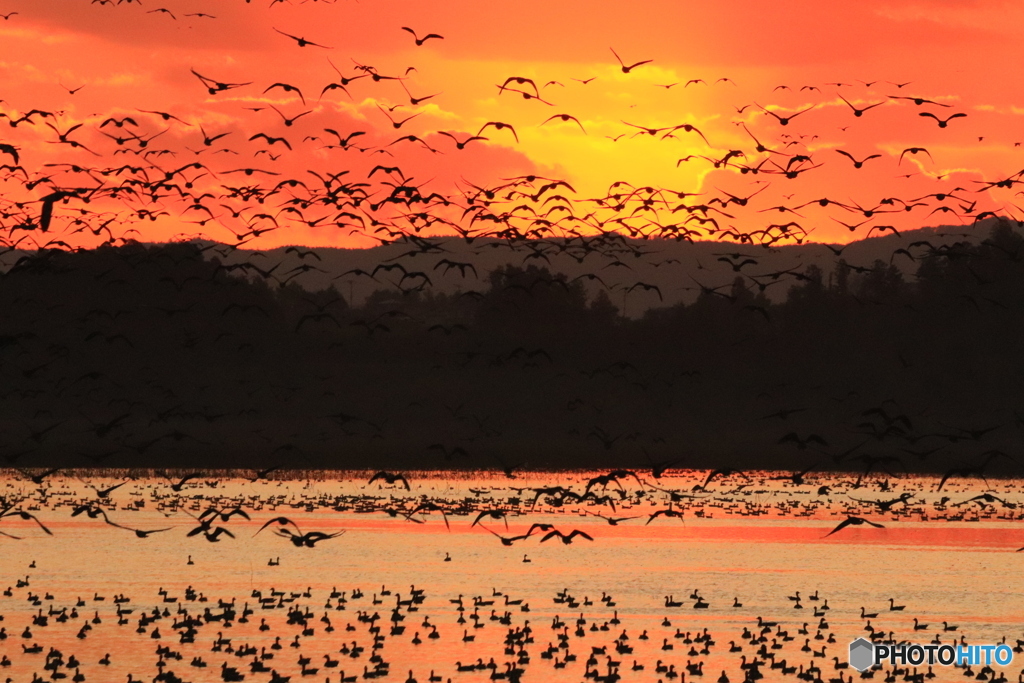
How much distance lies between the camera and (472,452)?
345 feet

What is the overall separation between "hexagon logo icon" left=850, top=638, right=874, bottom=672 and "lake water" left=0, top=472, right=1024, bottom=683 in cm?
64

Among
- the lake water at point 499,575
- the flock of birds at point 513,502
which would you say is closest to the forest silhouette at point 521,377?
the flock of birds at point 513,502

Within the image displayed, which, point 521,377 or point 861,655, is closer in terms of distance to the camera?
point 861,655

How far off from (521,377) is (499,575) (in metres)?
81.0

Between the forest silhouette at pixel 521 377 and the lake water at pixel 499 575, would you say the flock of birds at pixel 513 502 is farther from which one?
the forest silhouette at pixel 521 377

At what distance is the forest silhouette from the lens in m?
103

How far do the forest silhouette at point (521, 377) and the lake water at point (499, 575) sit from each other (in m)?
22.5

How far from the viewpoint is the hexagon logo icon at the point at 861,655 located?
107 ft

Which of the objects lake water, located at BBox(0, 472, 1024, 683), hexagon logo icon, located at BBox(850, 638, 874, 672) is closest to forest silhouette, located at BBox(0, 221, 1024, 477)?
lake water, located at BBox(0, 472, 1024, 683)

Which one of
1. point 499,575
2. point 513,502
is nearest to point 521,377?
point 513,502

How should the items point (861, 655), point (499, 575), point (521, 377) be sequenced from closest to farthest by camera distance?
point (861, 655) → point (499, 575) → point (521, 377)

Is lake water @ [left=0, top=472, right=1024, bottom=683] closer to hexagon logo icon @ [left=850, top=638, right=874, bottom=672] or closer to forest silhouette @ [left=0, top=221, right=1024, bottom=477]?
hexagon logo icon @ [left=850, top=638, right=874, bottom=672]

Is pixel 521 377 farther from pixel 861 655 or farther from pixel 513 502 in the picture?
pixel 861 655

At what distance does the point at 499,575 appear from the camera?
48.5 meters
